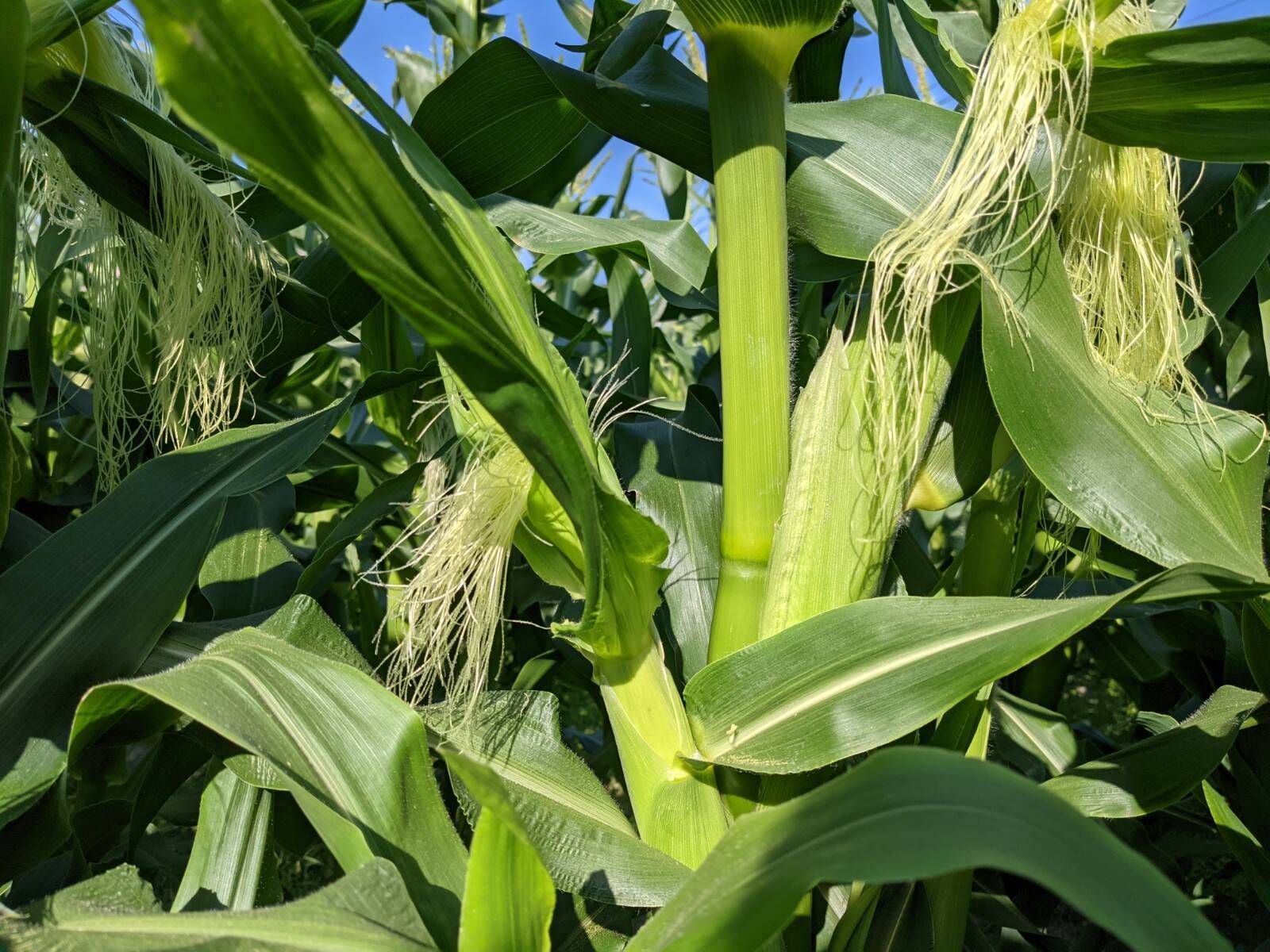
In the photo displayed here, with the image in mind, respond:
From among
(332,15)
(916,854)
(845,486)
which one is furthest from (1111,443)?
(332,15)

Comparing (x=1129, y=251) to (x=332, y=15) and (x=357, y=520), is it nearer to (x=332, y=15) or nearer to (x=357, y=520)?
(x=357, y=520)

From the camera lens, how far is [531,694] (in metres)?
0.90

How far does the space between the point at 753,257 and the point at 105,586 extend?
64 centimetres

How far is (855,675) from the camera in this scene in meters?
0.71

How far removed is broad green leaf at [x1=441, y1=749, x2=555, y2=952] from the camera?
549mm

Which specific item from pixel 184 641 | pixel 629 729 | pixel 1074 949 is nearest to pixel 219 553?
pixel 184 641

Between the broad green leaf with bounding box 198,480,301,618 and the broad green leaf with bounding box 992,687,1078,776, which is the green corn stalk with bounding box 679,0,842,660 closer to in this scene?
the broad green leaf with bounding box 992,687,1078,776

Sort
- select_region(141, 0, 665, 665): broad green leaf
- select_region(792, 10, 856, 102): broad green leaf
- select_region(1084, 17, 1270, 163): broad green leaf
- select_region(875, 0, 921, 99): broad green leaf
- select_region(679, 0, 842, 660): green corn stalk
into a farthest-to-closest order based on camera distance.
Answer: select_region(875, 0, 921, 99): broad green leaf
select_region(792, 10, 856, 102): broad green leaf
select_region(679, 0, 842, 660): green corn stalk
select_region(1084, 17, 1270, 163): broad green leaf
select_region(141, 0, 665, 665): broad green leaf

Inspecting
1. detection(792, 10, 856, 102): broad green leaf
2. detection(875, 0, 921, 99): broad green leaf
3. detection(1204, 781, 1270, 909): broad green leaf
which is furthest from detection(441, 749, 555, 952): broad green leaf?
detection(875, 0, 921, 99): broad green leaf

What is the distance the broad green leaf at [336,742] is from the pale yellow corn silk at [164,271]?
33 cm

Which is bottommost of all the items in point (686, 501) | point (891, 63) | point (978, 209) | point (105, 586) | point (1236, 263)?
point (105, 586)

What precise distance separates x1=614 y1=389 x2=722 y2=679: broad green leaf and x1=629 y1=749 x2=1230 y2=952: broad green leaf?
45 cm

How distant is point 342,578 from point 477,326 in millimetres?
1359

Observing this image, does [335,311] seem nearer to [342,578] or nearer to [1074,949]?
[342,578]
